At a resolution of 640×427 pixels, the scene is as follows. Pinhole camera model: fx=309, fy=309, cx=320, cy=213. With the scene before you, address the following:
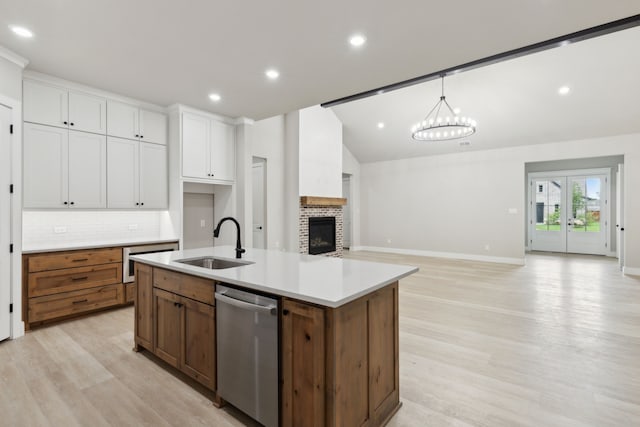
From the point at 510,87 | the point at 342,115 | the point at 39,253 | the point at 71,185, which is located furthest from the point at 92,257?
the point at 510,87

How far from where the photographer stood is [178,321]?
89.5 inches

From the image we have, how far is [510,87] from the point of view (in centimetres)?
587

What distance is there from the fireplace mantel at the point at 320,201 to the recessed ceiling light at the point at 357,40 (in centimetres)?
423

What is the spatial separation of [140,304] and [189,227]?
255 centimetres

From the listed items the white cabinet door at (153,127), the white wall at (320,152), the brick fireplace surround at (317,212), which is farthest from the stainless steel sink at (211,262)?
the white wall at (320,152)

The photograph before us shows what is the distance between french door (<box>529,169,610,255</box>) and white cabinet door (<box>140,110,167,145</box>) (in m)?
9.97

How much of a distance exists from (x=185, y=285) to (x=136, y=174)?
109 inches

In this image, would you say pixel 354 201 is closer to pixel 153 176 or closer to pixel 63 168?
pixel 153 176

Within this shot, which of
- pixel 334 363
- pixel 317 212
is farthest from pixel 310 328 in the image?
pixel 317 212

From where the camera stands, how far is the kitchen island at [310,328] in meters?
1.46

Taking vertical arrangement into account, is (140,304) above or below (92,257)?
below

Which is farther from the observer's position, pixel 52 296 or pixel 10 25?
pixel 52 296

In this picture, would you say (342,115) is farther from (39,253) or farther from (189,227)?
(39,253)

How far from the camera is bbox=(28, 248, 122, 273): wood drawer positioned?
3289 millimetres
